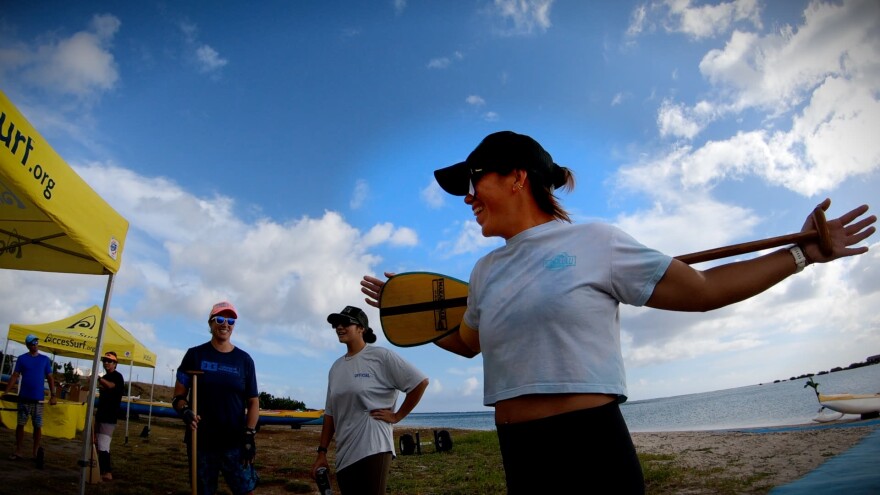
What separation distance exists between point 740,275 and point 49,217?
495 cm

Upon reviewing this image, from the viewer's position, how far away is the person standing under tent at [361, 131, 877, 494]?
1.28 meters

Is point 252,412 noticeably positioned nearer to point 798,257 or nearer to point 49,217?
point 49,217

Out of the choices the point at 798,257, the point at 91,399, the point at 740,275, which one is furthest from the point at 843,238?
the point at 91,399

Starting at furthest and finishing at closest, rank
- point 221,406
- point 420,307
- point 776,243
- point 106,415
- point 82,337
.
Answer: point 82,337
point 106,415
point 221,406
point 420,307
point 776,243

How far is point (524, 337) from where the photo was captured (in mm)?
1402

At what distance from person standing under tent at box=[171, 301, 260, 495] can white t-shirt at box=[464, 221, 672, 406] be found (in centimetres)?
376

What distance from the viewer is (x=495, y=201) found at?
1.71 m

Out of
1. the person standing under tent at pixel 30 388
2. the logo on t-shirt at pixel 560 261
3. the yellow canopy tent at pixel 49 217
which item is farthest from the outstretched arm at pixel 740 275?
the person standing under tent at pixel 30 388

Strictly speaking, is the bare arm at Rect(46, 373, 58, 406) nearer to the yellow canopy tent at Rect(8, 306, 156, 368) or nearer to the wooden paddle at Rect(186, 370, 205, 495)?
the yellow canopy tent at Rect(8, 306, 156, 368)

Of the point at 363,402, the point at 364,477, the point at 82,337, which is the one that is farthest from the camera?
the point at 82,337

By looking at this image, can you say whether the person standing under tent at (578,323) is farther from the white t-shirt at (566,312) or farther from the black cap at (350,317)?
the black cap at (350,317)

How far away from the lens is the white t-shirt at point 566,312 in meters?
1.33

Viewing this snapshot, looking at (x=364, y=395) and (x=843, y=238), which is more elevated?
(x=843, y=238)

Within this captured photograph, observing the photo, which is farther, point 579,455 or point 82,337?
point 82,337
